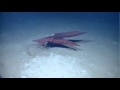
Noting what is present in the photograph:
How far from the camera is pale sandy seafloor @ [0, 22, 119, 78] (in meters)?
4.65

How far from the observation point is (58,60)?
5340mm

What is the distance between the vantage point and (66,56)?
18.5 feet

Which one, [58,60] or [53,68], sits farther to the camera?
[58,60]

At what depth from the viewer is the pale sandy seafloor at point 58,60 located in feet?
15.3

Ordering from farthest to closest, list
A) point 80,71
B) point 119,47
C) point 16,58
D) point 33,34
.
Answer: point 33,34 → point 119,47 → point 16,58 → point 80,71

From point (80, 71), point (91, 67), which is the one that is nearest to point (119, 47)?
point (91, 67)

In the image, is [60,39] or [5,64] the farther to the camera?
[60,39]

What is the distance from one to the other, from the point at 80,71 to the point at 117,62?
1.61 metres
